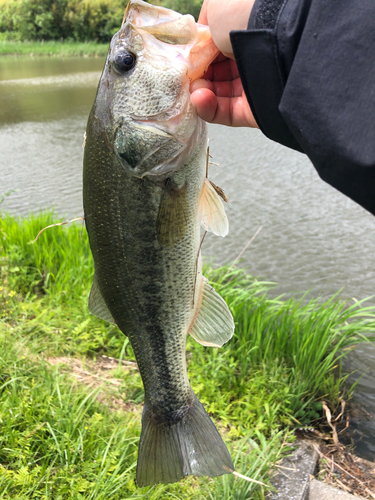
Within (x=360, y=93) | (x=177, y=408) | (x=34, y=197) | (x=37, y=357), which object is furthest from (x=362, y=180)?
(x=34, y=197)

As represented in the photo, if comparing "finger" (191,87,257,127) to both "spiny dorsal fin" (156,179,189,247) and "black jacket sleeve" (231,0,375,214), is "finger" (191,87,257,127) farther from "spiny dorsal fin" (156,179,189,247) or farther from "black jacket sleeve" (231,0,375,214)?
"black jacket sleeve" (231,0,375,214)

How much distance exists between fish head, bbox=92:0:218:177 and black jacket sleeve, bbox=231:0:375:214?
13.1 inches

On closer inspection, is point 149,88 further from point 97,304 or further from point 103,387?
point 103,387

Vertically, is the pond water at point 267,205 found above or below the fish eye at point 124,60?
below

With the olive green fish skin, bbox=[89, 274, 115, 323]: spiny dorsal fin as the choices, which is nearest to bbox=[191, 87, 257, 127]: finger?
the olive green fish skin

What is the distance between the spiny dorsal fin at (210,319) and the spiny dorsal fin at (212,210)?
0.24 m

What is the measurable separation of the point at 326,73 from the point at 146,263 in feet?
3.03

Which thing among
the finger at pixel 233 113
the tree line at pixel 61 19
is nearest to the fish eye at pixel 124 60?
the finger at pixel 233 113

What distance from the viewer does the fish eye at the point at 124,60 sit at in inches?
56.9

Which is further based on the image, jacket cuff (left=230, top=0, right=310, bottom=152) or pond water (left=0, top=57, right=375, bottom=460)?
pond water (left=0, top=57, right=375, bottom=460)

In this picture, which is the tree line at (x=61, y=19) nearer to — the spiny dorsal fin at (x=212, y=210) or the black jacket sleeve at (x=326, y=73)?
the spiny dorsal fin at (x=212, y=210)

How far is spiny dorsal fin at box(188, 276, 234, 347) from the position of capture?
1.72m

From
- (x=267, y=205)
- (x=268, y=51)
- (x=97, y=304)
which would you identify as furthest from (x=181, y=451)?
(x=267, y=205)

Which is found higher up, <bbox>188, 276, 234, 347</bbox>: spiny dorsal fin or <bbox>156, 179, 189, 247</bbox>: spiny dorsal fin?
<bbox>156, 179, 189, 247</bbox>: spiny dorsal fin
